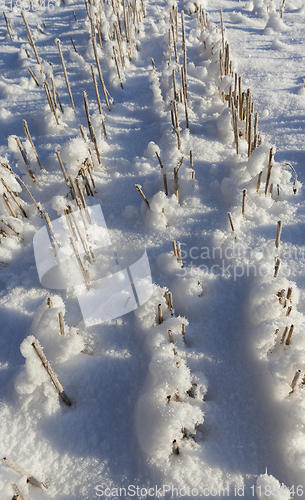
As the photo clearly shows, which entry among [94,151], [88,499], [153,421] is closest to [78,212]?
[94,151]

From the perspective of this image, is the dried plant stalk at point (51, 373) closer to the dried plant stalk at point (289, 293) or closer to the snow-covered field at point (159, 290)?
the snow-covered field at point (159, 290)

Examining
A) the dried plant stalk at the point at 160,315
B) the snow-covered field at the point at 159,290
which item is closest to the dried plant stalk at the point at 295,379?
the snow-covered field at the point at 159,290

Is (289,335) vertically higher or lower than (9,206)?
lower

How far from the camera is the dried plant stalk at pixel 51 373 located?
1.12 metres

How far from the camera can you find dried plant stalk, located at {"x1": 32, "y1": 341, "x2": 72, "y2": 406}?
3.66 ft

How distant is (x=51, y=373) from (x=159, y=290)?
0.60 metres

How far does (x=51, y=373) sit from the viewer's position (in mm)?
1159

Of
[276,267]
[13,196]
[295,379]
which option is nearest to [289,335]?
[295,379]

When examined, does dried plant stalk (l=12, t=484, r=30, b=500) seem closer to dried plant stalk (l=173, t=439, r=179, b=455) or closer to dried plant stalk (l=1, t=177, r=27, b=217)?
dried plant stalk (l=173, t=439, r=179, b=455)

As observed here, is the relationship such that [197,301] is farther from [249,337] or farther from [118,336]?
[118,336]
